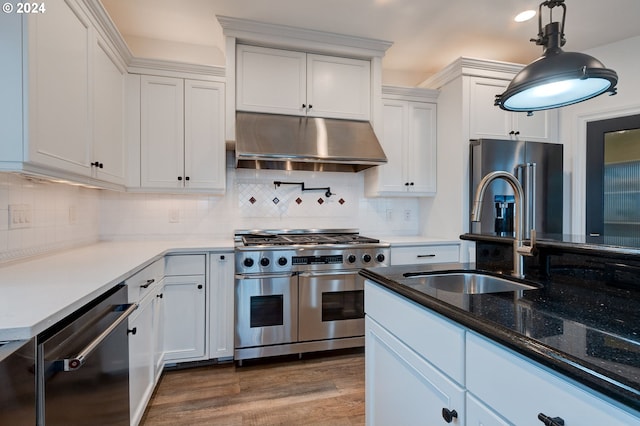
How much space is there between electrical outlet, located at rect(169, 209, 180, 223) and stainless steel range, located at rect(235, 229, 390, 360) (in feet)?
2.09

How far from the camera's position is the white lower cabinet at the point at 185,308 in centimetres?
234

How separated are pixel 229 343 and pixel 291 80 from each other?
2.23 meters

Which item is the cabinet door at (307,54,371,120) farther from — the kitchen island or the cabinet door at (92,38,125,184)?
the kitchen island

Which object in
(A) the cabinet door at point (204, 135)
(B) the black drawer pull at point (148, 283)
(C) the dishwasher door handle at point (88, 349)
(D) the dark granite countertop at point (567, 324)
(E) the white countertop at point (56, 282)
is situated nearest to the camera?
(D) the dark granite countertop at point (567, 324)

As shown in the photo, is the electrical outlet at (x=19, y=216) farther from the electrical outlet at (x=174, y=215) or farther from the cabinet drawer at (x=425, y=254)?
the cabinet drawer at (x=425, y=254)

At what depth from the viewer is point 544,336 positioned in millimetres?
686

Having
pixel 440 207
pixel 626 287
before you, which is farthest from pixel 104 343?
pixel 440 207

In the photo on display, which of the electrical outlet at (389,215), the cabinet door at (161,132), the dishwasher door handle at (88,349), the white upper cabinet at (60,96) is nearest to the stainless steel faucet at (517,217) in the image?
the dishwasher door handle at (88,349)

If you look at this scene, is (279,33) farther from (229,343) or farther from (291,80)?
(229,343)

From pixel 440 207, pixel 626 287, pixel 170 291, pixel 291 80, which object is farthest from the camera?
pixel 440 207

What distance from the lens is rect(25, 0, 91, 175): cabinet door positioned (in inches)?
52.9

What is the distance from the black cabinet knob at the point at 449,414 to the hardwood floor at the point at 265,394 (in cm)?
116

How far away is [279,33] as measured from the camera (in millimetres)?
2688

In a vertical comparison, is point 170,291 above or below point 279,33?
below
